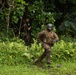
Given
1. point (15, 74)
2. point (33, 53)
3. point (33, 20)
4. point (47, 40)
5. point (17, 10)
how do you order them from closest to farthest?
point (15, 74) < point (47, 40) < point (33, 53) < point (17, 10) < point (33, 20)

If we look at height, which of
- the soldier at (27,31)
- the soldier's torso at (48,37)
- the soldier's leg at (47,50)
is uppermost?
the soldier's torso at (48,37)

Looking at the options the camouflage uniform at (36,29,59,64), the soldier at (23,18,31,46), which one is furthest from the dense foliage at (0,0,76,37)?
the camouflage uniform at (36,29,59,64)

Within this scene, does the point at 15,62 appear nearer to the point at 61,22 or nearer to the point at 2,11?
the point at 2,11

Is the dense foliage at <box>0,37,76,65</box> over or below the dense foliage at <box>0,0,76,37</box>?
below

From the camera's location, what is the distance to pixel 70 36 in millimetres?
16828

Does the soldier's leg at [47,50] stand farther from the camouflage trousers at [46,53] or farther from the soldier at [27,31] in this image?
the soldier at [27,31]

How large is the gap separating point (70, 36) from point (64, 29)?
0.83 metres

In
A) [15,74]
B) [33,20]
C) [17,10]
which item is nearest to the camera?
[15,74]

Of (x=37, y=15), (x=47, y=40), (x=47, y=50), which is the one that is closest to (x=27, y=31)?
(x=37, y=15)

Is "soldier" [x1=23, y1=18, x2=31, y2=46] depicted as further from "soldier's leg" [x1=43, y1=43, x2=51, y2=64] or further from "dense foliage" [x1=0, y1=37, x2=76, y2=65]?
"soldier's leg" [x1=43, y1=43, x2=51, y2=64]

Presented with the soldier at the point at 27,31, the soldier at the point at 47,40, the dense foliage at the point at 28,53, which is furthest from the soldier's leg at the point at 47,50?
the soldier at the point at 27,31

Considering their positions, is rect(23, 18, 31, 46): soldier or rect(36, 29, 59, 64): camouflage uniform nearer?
rect(36, 29, 59, 64): camouflage uniform

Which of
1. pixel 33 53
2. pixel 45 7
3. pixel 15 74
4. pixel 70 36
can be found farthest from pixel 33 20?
pixel 15 74

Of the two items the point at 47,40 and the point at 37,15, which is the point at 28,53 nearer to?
the point at 47,40
